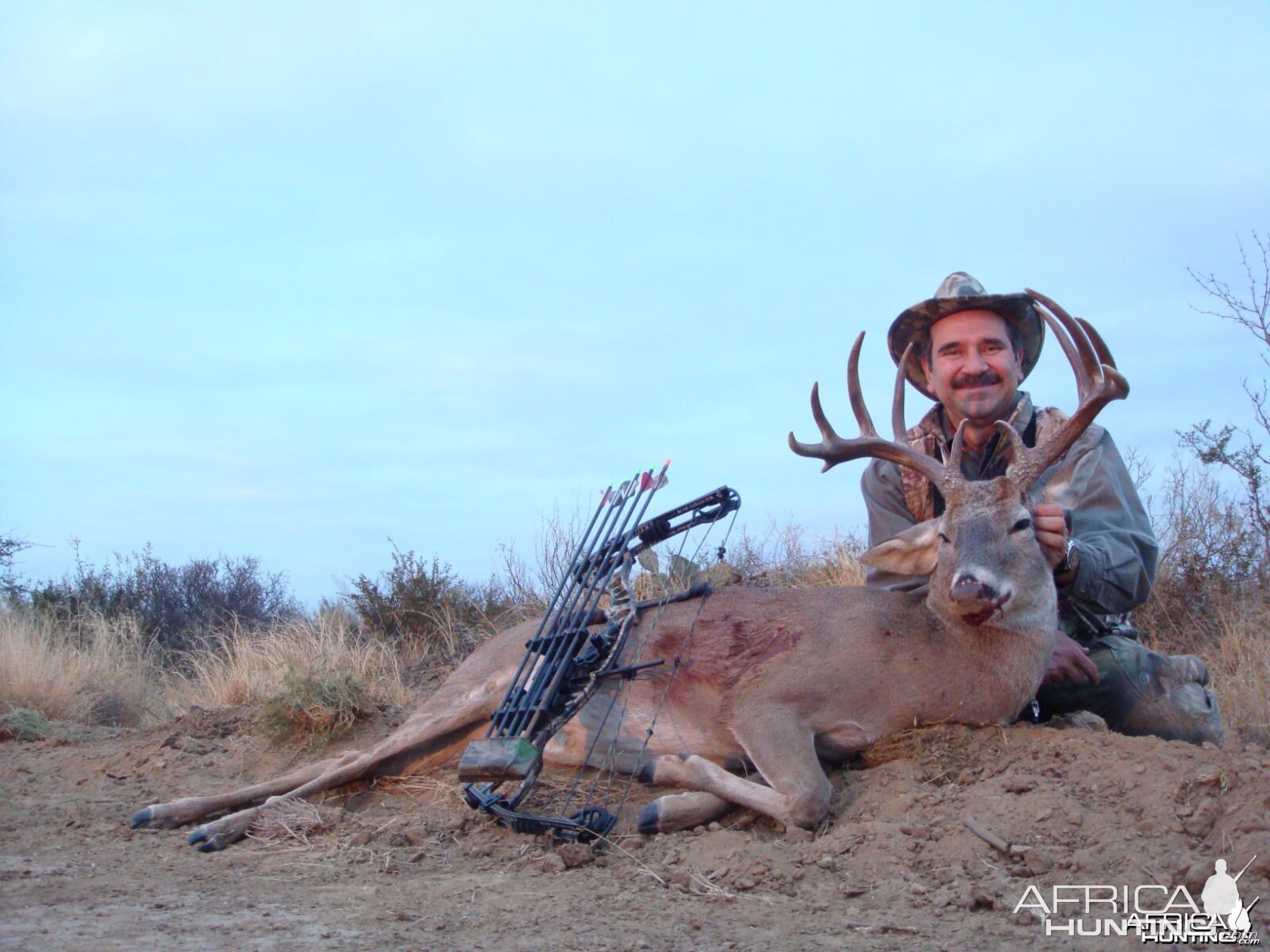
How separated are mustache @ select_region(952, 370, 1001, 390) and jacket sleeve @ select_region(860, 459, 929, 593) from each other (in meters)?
0.54

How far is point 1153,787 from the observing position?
409cm

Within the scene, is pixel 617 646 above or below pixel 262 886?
above

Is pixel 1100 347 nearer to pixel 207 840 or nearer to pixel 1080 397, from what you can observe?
pixel 1080 397

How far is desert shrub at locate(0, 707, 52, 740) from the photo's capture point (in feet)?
22.2

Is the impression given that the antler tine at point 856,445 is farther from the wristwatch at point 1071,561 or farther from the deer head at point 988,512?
the wristwatch at point 1071,561

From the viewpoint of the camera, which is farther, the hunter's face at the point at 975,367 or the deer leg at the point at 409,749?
the hunter's face at the point at 975,367

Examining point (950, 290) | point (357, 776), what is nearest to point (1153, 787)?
point (950, 290)

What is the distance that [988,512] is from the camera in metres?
5.02

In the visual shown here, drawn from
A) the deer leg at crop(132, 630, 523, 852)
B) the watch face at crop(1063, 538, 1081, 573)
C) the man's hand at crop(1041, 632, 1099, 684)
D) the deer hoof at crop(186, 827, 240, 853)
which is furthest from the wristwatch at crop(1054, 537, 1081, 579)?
the deer hoof at crop(186, 827, 240, 853)

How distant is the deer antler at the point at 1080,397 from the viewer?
16.5 ft

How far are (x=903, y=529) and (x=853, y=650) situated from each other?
95 centimetres

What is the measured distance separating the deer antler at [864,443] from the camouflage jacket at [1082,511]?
0.89 feet

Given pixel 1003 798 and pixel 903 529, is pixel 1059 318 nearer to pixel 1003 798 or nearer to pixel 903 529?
pixel 903 529

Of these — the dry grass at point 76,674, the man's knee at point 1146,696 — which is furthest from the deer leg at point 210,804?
the man's knee at point 1146,696
